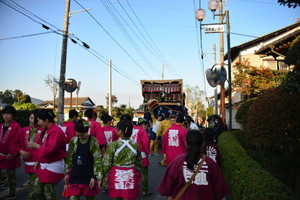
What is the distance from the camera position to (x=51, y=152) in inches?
161

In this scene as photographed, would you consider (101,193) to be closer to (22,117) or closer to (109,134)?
(109,134)

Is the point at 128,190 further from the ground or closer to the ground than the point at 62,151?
closer to the ground

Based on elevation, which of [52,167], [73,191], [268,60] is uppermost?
[268,60]

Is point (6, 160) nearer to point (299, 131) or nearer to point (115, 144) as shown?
point (115, 144)

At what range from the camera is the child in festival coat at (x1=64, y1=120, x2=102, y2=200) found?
3938mm

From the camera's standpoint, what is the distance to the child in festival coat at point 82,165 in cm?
394

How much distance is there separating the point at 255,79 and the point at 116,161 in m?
11.5

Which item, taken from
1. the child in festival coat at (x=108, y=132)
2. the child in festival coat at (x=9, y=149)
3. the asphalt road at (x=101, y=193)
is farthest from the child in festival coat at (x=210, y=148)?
the child in festival coat at (x=9, y=149)

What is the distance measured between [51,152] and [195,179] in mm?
2480

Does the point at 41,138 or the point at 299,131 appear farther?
the point at 299,131

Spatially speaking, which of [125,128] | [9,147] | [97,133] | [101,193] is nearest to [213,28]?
[97,133]

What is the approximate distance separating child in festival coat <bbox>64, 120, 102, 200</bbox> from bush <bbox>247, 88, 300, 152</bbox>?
343 cm

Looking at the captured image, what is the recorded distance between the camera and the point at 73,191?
3918 mm

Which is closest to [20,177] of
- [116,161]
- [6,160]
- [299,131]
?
[6,160]
